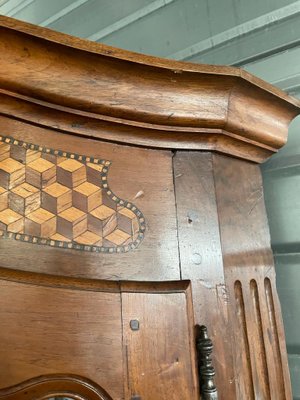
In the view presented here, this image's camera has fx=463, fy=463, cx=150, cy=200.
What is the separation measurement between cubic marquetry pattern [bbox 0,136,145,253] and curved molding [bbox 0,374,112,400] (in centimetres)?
19

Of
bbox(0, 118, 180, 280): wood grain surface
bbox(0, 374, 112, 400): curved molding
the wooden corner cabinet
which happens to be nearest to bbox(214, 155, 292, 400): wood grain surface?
the wooden corner cabinet

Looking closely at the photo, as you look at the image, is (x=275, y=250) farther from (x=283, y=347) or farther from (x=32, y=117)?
(x=32, y=117)

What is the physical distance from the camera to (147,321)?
0.74 metres

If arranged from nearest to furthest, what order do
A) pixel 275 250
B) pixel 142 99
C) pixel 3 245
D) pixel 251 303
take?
pixel 3 245 → pixel 142 99 → pixel 251 303 → pixel 275 250

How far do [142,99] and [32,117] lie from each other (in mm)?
183

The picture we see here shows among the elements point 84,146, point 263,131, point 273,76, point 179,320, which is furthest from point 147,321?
point 273,76

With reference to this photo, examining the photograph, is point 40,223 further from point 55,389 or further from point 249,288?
point 249,288

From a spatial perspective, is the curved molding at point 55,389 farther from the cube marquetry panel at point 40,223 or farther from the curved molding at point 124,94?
the curved molding at point 124,94

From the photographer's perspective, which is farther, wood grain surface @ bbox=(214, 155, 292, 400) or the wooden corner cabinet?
wood grain surface @ bbox=(214, 155, 292, 400)

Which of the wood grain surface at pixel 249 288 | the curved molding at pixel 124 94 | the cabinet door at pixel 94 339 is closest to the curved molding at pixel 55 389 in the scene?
the cabinet door at pixel 94 339

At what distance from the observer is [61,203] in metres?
0.74

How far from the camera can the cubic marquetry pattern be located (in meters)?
0.70

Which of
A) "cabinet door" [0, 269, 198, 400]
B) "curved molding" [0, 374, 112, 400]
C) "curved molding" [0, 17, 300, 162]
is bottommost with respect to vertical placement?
"curved molding" [0, 374, 112, 400]

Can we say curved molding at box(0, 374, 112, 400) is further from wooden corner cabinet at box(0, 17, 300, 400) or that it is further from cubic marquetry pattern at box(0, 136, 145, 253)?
cubic marquetry pattern at box(0, 136, 145, 253)
